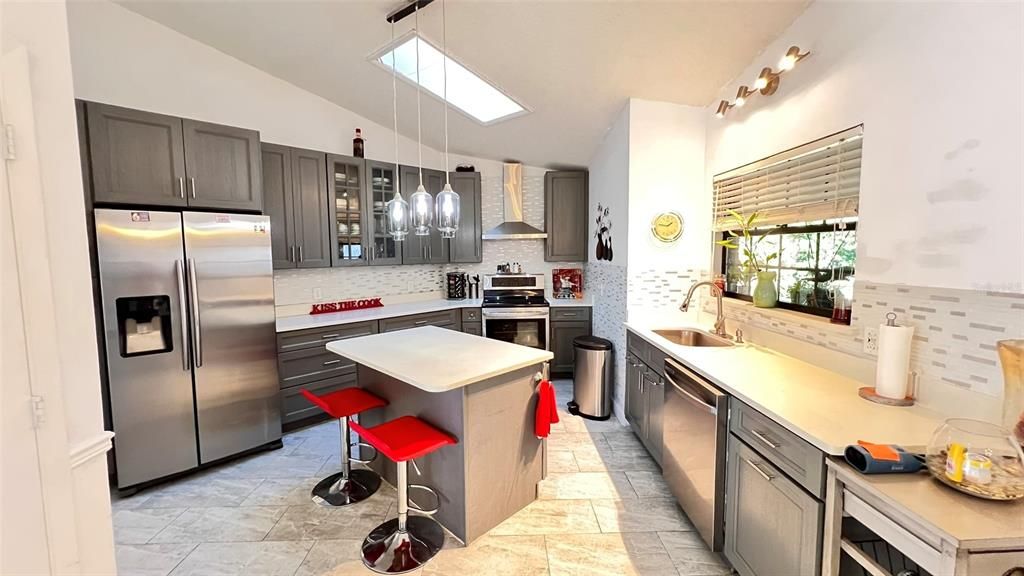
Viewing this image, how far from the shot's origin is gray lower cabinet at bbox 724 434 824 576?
139 cm

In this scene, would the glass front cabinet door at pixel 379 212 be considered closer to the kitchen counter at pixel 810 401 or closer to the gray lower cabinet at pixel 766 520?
the kitchen counter at pixel 810 401

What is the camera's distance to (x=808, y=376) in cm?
196

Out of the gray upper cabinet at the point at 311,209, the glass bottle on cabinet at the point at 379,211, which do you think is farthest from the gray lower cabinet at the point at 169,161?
the glass bottle on cabinet at the point at 379,211

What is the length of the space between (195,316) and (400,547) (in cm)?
201

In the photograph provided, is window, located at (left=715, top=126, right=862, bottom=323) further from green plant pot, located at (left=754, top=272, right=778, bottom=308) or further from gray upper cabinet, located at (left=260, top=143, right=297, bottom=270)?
gray upper cabinet, located at (left=260, top=143, right=297, bottom=270)

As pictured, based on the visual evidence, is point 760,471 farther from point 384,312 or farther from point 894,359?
point 384,312

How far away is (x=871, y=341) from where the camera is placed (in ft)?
5.97

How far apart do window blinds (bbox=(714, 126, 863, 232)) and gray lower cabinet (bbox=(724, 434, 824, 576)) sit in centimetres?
128

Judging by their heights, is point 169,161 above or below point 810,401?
above

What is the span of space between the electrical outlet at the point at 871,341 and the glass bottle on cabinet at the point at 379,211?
3.89 metres

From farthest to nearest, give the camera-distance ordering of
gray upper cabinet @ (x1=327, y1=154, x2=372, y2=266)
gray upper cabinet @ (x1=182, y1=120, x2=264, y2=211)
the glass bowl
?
gray upper cabinet @ (x1=327, y1=154, x2=372, y2=266) < gray upper cabinet @ (x1=182, y1=120, x2=264, y2=211) < the glass bowl

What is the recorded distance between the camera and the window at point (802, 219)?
2018 mm

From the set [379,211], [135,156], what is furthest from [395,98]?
[135,156]

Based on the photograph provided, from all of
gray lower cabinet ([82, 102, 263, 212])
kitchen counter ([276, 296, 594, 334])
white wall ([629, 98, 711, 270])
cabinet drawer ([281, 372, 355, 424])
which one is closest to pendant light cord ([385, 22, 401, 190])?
gray lower cabinet ([82, 102, 263, 212])
